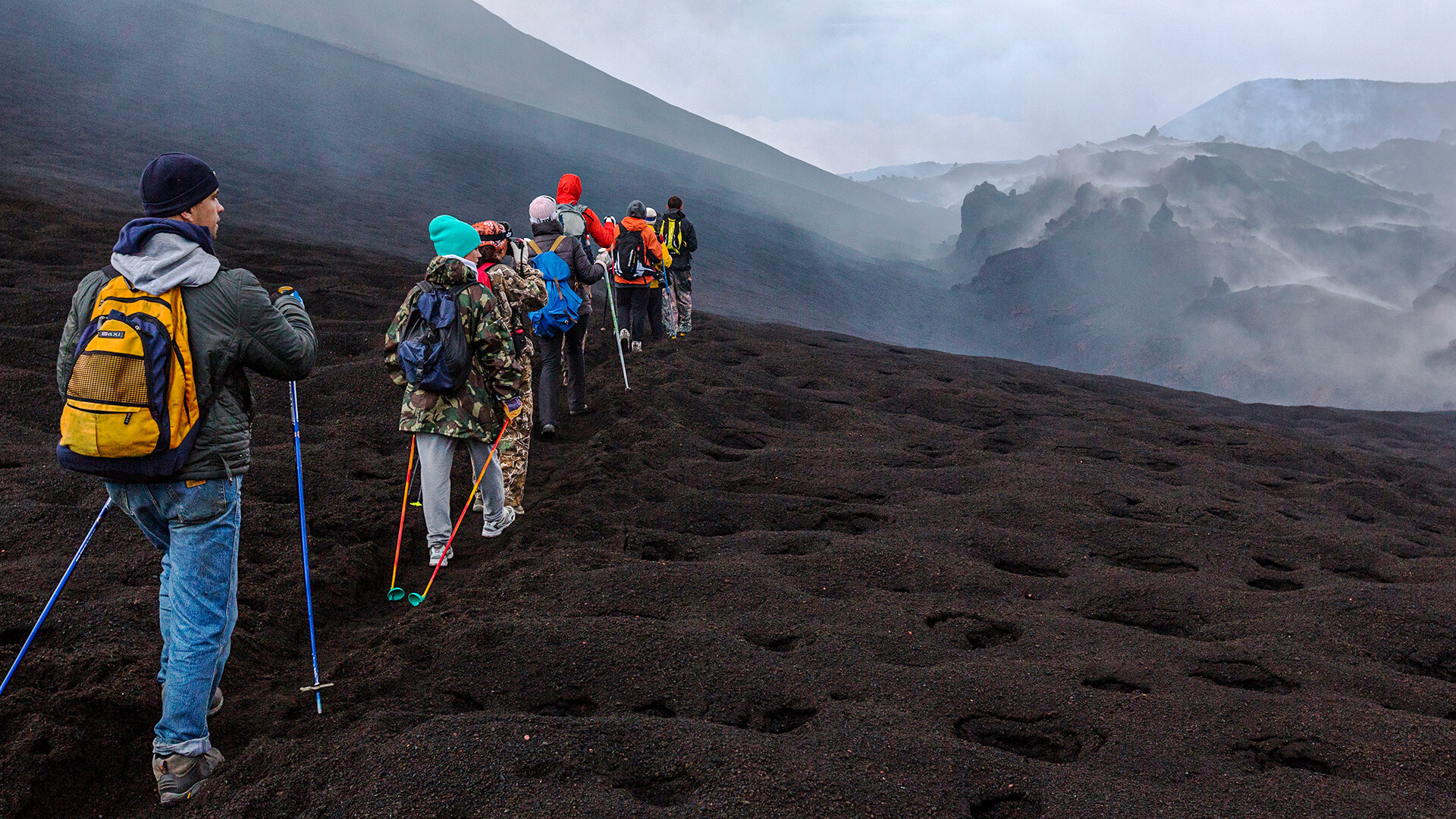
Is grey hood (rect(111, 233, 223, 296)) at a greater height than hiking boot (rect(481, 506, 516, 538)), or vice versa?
grey hood (rect(111, 233, 223, 296))

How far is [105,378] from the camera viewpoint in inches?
90.1

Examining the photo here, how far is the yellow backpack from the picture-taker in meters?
2.29

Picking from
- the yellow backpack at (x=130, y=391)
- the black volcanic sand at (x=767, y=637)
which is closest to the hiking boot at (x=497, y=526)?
the black volcanic sand at (x=767, y=637)

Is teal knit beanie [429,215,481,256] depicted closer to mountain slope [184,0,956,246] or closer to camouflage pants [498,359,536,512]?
→ camouflage pants [498,359,536,512]

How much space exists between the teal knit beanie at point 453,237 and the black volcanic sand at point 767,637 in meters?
1.75

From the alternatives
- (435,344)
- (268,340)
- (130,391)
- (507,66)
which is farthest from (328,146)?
(507,66)

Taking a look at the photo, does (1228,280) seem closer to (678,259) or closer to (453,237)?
(678,259)

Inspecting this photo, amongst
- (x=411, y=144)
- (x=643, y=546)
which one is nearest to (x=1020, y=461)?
(x=643, y=546)

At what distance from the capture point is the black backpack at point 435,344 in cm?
426

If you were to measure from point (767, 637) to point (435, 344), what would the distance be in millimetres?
2292

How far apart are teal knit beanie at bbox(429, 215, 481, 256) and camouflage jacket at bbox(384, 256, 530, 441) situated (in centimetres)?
5

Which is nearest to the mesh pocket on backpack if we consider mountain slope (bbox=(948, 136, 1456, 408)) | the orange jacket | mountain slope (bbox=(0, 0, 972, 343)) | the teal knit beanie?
the teal knit beanie

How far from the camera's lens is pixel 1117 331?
1352 inches

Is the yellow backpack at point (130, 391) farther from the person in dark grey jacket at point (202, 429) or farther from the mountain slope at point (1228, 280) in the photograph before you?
the mountain slope at point (1228, 280)
